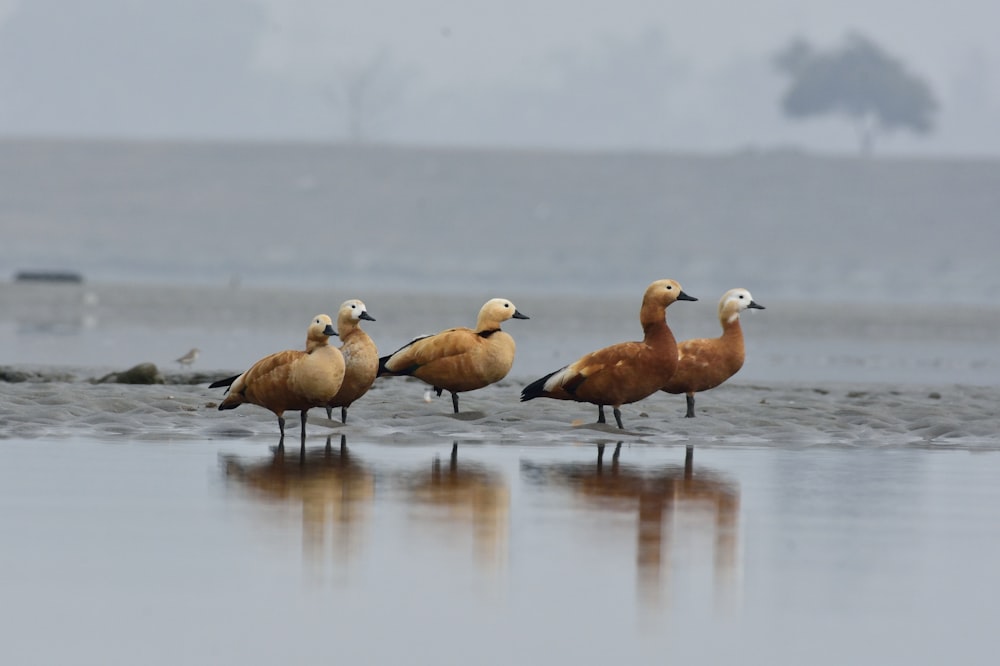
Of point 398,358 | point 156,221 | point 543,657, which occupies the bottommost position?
point 543,657

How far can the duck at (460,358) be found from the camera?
17.3 metres

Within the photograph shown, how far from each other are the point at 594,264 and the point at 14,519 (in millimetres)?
124288

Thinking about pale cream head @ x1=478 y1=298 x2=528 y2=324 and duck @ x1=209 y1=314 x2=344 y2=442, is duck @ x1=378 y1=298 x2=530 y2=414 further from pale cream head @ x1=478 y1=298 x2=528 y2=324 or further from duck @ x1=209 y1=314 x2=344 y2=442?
duck @ x1=209 y1=314 x2=344 y2=442

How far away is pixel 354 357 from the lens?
627 inches

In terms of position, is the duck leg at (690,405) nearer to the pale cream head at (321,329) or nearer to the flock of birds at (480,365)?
the flock of birds at (480,365)

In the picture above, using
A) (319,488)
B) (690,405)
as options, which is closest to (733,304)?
(690,405)

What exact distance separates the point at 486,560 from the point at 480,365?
27.0ft

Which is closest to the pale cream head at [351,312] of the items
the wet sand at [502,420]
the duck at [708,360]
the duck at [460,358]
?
the wet sand at [502,420]

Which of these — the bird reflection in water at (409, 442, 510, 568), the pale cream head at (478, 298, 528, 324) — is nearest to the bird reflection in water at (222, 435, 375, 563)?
the bird reflection in water at (409, 442, 510, 568)

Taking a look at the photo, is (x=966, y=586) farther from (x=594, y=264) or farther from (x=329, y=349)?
(x=594, y=264)

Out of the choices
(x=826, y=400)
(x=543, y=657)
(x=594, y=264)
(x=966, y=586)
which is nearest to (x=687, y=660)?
(x=543, y=657)

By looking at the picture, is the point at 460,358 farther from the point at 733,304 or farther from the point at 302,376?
the point at 733,304

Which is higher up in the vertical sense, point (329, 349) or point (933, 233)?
point (933, 233)

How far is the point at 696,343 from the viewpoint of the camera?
59.1ft
